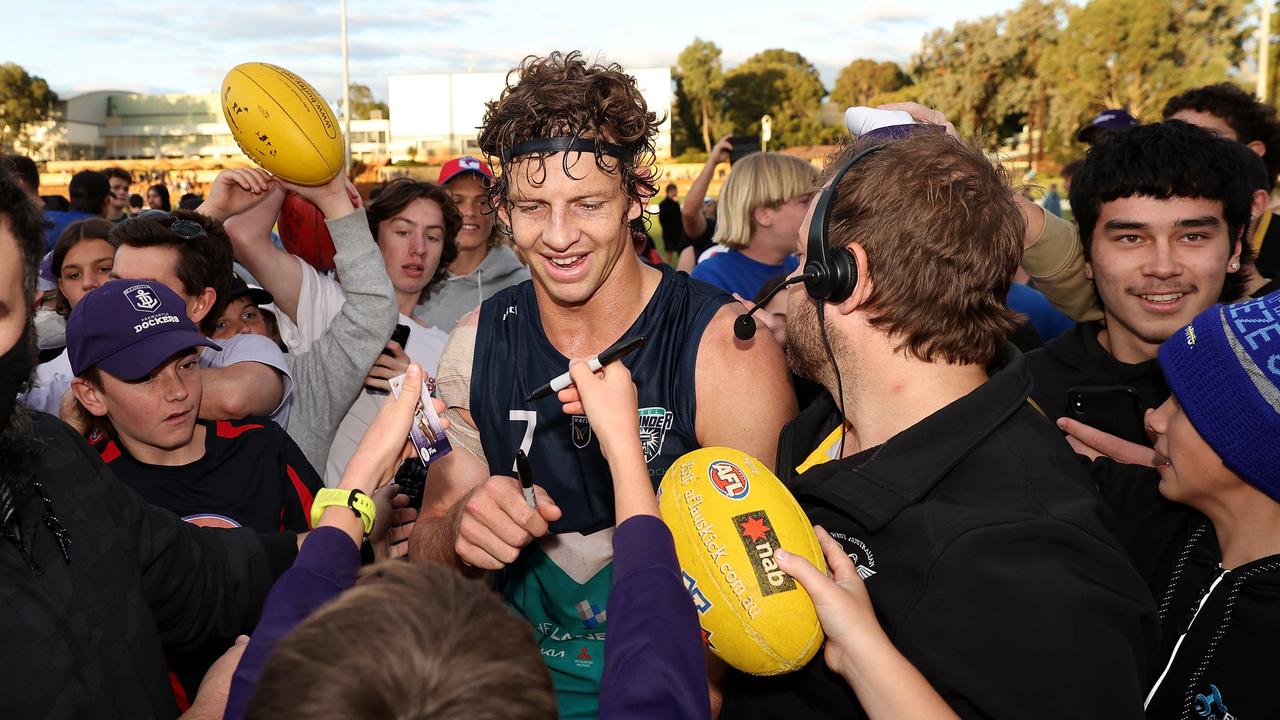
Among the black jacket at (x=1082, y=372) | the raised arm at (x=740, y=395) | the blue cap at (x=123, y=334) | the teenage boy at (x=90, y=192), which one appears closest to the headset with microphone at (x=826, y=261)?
the raised arm at (x=740, y=395)

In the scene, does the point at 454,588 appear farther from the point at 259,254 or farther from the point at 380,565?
the point at 259,254

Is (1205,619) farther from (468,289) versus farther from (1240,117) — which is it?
(468,289)

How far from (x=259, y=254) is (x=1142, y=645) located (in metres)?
4.34

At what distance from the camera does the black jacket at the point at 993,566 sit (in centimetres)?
158

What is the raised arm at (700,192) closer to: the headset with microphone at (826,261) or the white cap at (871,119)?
the white cap at (871,119)

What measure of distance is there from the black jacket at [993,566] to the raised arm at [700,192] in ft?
24.3

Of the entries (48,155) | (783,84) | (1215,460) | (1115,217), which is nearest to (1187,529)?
(1215,460)

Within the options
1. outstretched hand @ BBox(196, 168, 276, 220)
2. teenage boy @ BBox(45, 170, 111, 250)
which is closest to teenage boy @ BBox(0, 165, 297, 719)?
outstretched hand @ BBox(196, 168, 276, 220)

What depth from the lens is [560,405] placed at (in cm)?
297

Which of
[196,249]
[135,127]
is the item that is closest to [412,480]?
[196,249]

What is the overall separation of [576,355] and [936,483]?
149cm

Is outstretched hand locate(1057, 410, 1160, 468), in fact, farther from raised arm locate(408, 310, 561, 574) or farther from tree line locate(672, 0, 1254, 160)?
tree line locate(672, 0, 1254, 160)

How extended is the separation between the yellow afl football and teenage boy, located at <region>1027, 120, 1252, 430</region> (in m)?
3.43

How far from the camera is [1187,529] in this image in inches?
93.5
